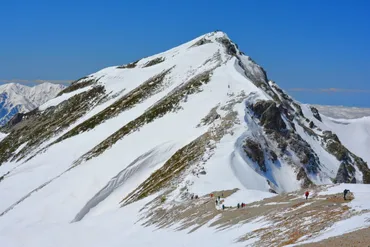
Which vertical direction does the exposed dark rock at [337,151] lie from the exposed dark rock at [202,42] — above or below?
below

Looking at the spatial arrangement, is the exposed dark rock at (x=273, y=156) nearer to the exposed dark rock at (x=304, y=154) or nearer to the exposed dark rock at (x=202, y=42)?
the exposed dark rock at (x=304, y=154)

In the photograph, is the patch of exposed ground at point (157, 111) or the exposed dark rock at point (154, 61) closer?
the patch of exposed ground at point (157, 111)

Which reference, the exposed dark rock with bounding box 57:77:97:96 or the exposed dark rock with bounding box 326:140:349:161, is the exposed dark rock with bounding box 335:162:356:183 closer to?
the exposed dark rock with bounding box 326:140:349:161

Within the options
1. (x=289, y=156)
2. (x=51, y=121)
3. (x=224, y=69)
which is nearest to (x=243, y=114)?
(x=289, y=156)

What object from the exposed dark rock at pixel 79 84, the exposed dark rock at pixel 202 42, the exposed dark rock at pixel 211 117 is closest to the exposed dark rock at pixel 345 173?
the exposed dark rock at pixel 211 117

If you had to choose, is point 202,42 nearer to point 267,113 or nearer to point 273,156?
point 267,113

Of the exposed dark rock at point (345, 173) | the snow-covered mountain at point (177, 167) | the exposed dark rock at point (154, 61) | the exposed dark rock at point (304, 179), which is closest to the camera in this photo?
the snow-covered mountain at point (177, 167)

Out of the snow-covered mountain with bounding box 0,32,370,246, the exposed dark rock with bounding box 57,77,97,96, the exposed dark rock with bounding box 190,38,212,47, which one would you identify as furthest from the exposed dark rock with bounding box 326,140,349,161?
the exposed dark rock with bounding box 57,77,97,96
